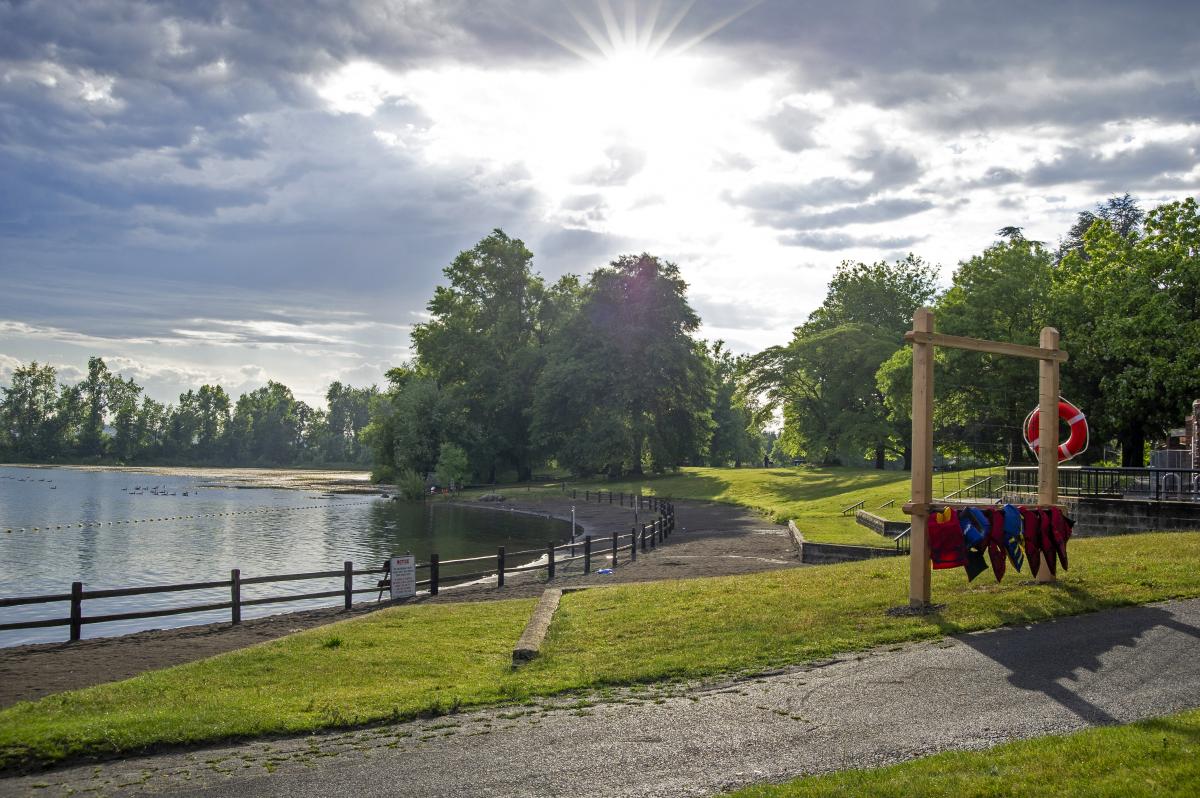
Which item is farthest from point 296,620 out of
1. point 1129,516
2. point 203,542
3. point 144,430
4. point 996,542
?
point 144,430

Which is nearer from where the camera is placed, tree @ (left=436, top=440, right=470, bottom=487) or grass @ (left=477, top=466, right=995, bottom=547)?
grass @ (left=477, top=466, right=995, bottom=547)

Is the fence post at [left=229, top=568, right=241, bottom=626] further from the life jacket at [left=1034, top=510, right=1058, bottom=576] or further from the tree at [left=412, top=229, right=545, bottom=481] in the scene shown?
the tree at [left=412, top=229, right=545, bottom=481]

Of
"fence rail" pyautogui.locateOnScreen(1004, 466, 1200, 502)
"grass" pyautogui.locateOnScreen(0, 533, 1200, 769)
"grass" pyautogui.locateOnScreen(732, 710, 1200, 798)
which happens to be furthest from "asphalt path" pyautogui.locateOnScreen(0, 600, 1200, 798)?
"fence rail" pyautogui.locateOnScreen(1004, 466, 1200, 502)

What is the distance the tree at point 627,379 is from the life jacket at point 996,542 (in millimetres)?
57046

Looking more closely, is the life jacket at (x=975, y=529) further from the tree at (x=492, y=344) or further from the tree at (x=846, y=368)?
the tree at (x=492, y=344)

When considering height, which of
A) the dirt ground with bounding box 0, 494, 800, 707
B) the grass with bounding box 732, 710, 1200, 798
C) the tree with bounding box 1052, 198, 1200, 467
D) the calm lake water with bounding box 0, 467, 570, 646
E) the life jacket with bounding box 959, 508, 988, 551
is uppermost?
the tree with bounding box 1052, 198, 1200, 467

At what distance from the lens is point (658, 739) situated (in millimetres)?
8469

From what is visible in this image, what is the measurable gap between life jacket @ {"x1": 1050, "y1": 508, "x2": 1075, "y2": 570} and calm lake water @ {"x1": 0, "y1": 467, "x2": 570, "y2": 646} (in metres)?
19.1

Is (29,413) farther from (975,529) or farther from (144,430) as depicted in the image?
(975,529)

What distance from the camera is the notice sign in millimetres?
22156

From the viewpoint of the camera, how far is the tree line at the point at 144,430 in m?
168

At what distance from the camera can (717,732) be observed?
8570 mm

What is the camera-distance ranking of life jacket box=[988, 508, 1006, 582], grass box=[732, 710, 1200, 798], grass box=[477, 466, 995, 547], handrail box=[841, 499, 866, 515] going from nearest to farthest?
grass box=[732, 710, 1200, 798]
life jacket box=[988, 508, 1006, 582]
grass box=[477, 466, 995, 547]
handrail box=[841, 499, 866, 515]

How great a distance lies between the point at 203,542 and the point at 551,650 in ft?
113
